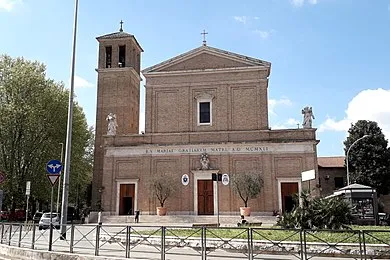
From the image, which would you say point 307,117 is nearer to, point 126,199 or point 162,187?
point 162,187

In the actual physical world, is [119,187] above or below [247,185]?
below

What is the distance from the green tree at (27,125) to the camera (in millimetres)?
35812

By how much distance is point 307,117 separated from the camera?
1329 inches

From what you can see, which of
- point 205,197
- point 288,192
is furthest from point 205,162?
point 288,192

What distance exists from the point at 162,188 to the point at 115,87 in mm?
12624

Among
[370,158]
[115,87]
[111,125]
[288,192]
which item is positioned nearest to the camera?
[288,192]

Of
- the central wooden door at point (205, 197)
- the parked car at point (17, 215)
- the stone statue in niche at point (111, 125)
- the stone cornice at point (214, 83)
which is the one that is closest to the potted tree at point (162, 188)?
the central wooden door at point (205, 197)

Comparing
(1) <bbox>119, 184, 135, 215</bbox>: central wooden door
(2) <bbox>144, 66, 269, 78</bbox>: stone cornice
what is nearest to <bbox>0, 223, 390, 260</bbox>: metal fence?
(1) <bbox>119, 184, 135, 215</bbox>: central wooden door

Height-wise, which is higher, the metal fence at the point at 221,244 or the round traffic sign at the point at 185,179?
the round traffic sign at the point at 185,179

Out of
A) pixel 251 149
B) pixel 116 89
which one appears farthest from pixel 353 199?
pixel 116 89

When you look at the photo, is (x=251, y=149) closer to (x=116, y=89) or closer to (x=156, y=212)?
(x=156, y=212)

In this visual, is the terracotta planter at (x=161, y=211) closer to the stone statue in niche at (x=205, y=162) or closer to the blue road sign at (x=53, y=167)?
the stone statue in niche at (x=205, y=162)

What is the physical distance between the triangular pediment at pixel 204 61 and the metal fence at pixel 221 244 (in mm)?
23519

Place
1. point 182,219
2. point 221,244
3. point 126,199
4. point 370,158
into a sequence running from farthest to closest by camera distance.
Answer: point 370,158
point 126,199
point 182,219
point 221,244
